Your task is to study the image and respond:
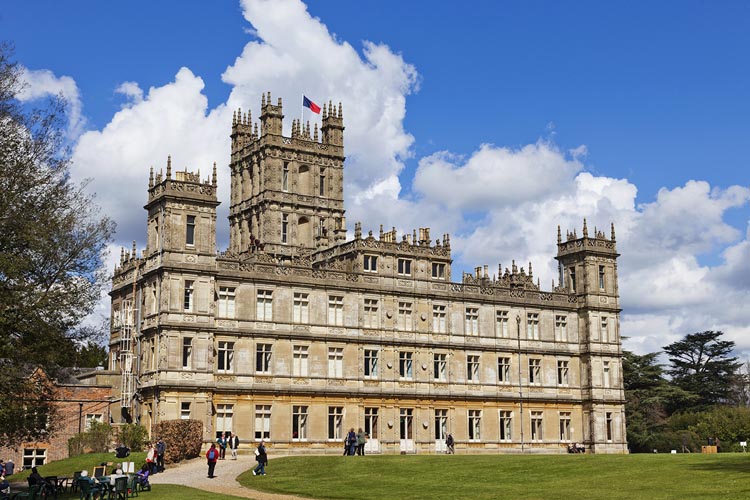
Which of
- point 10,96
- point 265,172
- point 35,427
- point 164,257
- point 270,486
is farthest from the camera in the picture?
point 265,172

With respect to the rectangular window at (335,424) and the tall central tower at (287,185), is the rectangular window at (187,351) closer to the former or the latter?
the rectangular window at (335,424)

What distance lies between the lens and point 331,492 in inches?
1414

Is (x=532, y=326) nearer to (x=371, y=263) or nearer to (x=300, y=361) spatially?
(x=371, y=263)

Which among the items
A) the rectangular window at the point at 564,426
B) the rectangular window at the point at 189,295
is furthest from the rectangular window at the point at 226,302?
the rectangular window at the point at 564,426

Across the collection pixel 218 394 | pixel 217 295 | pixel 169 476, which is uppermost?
pixel 217 295

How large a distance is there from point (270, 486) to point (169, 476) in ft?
27.5

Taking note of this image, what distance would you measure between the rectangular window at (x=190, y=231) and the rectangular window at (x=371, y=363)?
45.5 ft

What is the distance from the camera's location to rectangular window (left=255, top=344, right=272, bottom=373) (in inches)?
2384

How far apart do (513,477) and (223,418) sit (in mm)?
24673

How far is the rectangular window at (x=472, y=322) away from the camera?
68.6 metres

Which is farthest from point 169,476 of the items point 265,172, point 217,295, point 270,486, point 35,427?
point 265,172

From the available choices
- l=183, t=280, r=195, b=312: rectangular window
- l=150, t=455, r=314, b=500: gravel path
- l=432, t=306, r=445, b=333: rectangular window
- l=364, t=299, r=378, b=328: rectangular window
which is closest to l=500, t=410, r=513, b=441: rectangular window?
l=432, t=306, r=445, b=333: rectangular window

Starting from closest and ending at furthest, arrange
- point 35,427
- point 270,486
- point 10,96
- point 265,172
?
point 10,96, point 35,427, point 270,486, point 265,172

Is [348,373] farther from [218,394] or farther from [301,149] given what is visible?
[301,149]
